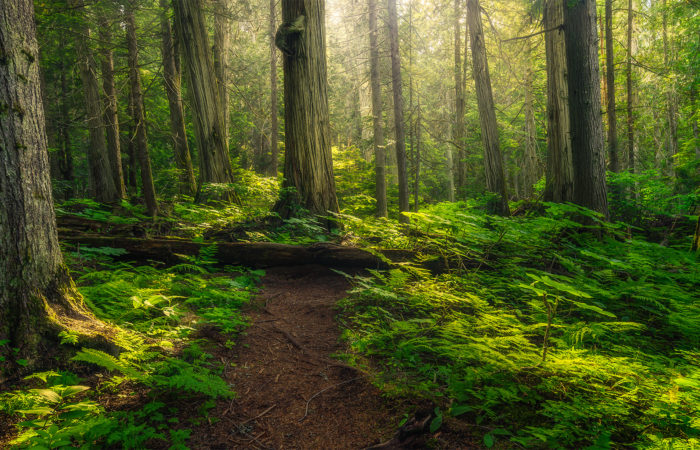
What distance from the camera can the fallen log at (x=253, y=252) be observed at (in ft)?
16.7

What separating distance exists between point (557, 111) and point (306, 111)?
23.2 feet

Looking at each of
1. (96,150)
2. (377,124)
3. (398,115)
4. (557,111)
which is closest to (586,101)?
(557,111)

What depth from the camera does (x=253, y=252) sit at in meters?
5.54

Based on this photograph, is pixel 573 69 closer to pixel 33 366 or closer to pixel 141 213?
pixel 33 366

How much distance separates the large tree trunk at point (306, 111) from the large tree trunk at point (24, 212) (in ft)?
14.1

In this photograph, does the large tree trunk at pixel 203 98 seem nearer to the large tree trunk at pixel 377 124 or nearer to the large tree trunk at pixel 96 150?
the large tree trunk at pixel 96 150

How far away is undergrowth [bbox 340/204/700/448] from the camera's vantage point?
1.77m

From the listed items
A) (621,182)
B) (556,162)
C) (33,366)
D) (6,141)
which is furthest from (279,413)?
(621,182)

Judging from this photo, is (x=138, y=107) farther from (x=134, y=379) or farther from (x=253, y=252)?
(x=134, y=379)

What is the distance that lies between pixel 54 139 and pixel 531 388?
20722 millimetres

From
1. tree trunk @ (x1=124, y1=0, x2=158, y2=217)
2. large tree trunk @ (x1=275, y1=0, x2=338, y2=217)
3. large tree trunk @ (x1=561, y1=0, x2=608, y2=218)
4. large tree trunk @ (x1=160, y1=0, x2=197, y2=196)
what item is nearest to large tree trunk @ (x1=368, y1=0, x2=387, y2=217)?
large tree trunk @ (x1=275, y1=0, x2=338, y2=217)

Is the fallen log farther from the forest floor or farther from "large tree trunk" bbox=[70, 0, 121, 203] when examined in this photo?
"large tree trunk" bbox=[70, 0, 121, 203]

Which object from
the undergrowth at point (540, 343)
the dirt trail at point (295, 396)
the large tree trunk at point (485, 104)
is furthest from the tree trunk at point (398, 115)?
the dirt trail at point (295, 396)

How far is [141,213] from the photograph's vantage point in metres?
9.02
